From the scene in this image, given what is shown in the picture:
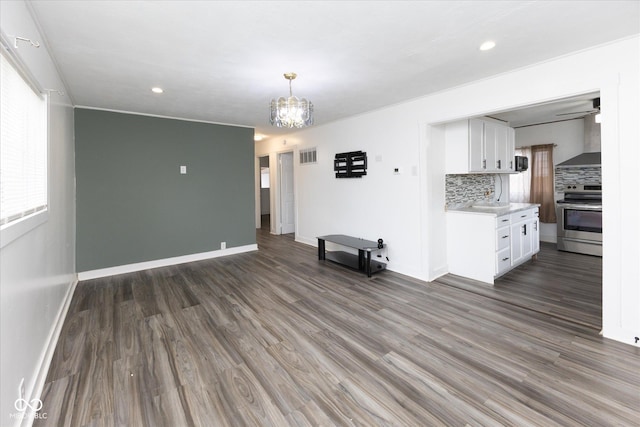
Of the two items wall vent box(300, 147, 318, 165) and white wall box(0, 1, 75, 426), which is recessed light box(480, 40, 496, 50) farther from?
wall vent box(300, 147, 318, 165)

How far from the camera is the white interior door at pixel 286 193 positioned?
24.1 feet

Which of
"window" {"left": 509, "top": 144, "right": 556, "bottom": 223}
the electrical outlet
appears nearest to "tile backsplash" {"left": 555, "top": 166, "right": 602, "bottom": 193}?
"window" {"left": 509, "top": 144, "right": 556, "bottom": 223}

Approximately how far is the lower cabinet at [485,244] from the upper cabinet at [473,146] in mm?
709

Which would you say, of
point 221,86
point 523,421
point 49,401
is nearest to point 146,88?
point 221,86

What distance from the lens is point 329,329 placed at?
2738 millimetres

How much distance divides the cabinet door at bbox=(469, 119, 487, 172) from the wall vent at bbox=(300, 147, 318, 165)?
2.85 metres

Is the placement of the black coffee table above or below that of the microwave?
below

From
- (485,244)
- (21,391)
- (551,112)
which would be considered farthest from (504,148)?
(21,391)

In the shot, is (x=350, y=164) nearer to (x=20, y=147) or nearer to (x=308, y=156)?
(x=308, y=156)

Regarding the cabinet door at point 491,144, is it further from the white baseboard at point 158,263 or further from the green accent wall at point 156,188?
the white baseboard at point 158,263

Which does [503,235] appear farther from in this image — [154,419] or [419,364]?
[154,419]

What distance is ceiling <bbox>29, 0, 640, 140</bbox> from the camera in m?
1.94

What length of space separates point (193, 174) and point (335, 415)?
456cm

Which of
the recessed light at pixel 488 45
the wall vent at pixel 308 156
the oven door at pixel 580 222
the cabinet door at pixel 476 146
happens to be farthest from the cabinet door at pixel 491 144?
the wall vent at pixel 308 156
